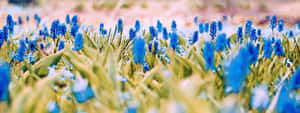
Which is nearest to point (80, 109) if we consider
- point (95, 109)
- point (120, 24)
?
point (95, 109)

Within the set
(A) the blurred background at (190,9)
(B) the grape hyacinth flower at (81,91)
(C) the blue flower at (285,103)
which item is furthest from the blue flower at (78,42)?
(A) the blurred background at (190,9)

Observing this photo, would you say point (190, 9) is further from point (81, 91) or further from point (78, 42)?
point (81, 91)

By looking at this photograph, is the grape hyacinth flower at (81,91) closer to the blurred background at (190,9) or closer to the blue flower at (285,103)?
the blue flower at (285,103)

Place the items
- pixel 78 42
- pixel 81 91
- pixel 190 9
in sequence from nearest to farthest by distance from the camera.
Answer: pixel 81 91 < pixel 78 42 < pixel 190 9

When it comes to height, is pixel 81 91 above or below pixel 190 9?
above

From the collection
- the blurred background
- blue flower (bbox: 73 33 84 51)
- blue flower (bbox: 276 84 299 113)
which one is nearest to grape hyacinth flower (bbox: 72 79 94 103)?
blue flower (bbox: 276 84 299 113)

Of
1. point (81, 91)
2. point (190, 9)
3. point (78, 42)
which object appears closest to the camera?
point (81, 91)

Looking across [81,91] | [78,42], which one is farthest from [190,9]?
[81,91]

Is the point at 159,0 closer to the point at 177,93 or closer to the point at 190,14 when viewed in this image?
the point at 190,14

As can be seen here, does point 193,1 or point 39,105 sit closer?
point 39,105

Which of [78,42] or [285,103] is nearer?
[285,103]

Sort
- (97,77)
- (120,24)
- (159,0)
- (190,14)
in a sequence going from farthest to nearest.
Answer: (159,0) < (190,14) < (120,24) < (97,77)
